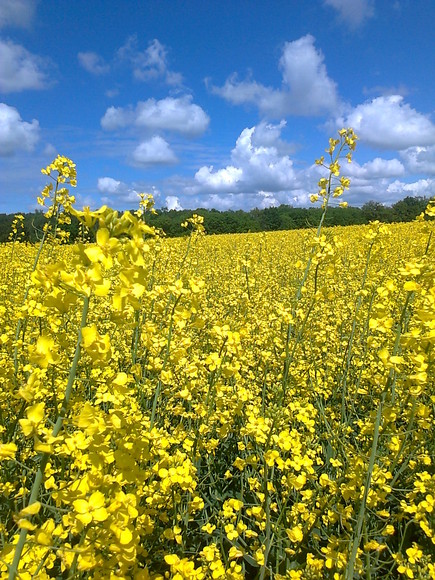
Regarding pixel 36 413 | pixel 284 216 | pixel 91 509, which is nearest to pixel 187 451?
pixel 91 509

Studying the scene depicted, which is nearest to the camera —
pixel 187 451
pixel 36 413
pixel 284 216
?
pixel 36 413

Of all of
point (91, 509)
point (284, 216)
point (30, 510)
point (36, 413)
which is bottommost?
point (91, 509)

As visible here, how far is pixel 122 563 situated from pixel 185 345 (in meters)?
1.04

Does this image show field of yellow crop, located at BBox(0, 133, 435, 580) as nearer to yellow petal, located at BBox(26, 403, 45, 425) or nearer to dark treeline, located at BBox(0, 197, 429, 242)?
yellow petal, located at BBox(26, 403, 45, 425)

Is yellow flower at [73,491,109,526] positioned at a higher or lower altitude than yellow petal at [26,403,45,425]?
lower

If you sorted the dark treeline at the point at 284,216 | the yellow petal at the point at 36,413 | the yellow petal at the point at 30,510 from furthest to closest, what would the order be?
A: the dark treeline at the point at 284,216 < the yellow petal at the point at 36,413 < the yellow petal at the point at 30,510

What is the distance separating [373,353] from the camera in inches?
183

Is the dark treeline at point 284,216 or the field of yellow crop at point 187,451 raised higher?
the dark treeline at point 284,216

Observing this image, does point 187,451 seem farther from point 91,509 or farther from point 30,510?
point 30,510

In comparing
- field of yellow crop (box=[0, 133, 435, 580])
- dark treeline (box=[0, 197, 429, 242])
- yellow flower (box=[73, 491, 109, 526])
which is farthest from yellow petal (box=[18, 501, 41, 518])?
dark treeline (box=[0, 197, 429, 242])

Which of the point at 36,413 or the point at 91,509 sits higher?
the point at 36,413

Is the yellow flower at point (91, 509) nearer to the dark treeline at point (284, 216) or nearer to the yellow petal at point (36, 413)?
the yellow petal at point (36, 413)

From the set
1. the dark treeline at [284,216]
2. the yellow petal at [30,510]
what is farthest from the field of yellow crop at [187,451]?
the dark treeline at [284,216]

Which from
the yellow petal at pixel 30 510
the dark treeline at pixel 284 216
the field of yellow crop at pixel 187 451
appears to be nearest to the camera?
the yellow petal at pixel 30 510
